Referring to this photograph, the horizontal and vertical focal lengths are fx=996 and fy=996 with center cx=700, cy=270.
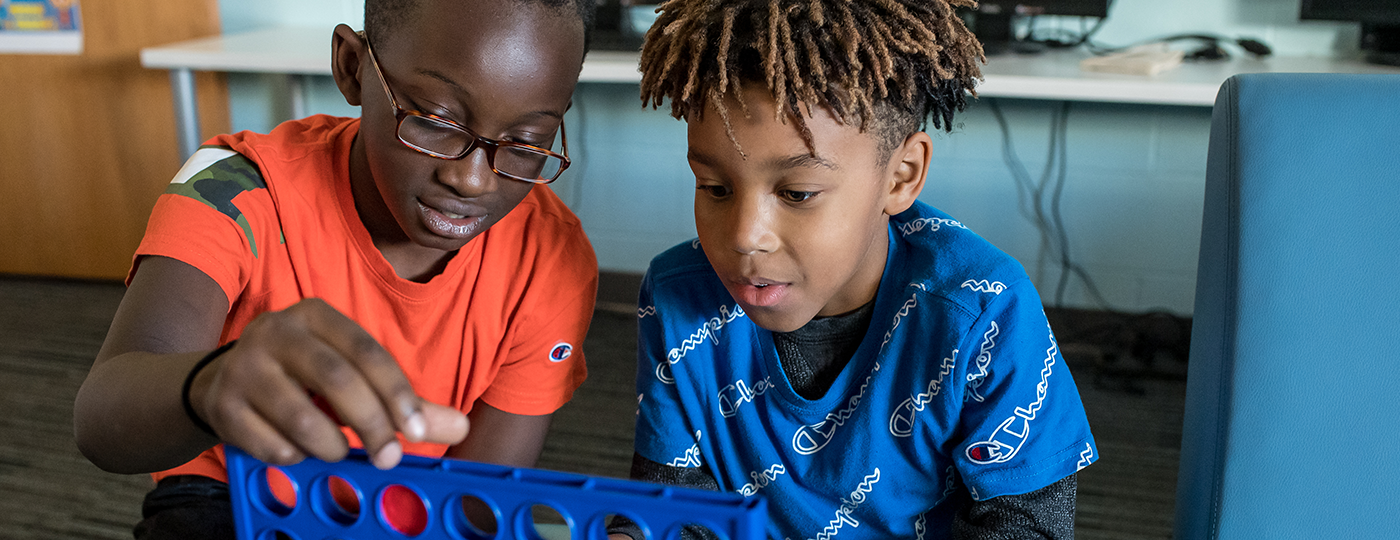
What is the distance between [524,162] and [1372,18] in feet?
6.87

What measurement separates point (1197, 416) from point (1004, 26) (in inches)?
72.6

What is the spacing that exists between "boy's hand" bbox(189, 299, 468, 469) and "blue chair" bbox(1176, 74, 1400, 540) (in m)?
0.54

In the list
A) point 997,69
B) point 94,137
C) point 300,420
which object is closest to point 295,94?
point 94,137

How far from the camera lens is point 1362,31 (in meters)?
2.27

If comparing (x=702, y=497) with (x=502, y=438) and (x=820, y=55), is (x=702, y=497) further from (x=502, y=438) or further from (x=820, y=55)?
(x=502, y=438)

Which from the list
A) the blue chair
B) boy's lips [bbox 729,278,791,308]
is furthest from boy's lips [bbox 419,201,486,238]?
the blue chair

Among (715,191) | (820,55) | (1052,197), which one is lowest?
(1052,197)

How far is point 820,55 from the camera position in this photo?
721mm

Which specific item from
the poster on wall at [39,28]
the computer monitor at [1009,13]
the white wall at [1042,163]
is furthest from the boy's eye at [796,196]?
the poster on wall at [39,28]

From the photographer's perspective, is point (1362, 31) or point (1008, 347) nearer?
point (1008, 347)

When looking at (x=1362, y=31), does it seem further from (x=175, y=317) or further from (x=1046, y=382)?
(x=175, y=317)

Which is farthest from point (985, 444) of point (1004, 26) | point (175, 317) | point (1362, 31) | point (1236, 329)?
point (1362, 31)

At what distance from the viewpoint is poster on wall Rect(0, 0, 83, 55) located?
2.88 meters

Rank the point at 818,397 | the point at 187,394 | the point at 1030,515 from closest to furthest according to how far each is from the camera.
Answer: the point at 187,394 → the point at 1030,515 → the point at 818,397
